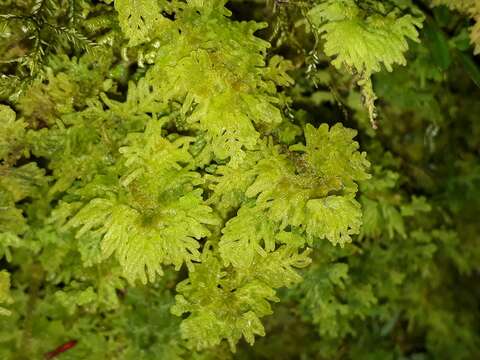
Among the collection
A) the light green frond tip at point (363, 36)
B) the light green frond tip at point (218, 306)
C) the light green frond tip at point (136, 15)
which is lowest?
the light green frond tip at point (218, 306)

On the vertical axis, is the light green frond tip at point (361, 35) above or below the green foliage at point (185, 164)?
above

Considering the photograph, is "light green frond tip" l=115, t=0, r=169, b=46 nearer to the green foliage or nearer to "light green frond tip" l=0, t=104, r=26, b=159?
the green foliage

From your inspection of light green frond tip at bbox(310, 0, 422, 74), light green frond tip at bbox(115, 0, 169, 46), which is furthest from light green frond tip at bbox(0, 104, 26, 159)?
light green frond tip at bbox(310, 0, 422, 74)

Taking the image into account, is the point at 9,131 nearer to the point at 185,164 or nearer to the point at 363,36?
the point at 185,164

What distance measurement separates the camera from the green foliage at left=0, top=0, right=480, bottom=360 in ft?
4.30

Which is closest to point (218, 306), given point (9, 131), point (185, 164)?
point (185, 164)

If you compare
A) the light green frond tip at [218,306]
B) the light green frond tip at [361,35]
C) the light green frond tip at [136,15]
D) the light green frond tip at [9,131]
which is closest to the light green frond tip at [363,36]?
the light green frond tip at [361,35]

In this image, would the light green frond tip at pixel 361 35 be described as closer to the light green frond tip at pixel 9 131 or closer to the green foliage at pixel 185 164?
the green foliage at pixel 185 164

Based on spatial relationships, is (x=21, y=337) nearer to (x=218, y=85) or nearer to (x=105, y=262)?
(x=105, y=262)

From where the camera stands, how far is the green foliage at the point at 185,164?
4.30 ft

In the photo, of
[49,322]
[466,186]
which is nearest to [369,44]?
[49,322]

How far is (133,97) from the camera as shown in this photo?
154 centimetres

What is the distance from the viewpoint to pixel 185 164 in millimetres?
1491

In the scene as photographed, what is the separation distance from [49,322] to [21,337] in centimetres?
11
